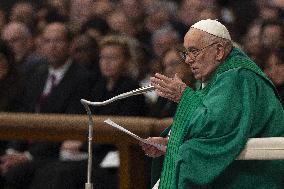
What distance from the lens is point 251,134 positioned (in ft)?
12.9

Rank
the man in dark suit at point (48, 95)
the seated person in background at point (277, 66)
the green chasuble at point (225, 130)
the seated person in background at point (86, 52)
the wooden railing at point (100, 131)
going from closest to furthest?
the green chasuble at point (225, 130), the wooden railing at point (100, 131), the seated person in background at point (277, 66), the man in dark suit at point (48, 95), the seated person in background at point (86, 52)

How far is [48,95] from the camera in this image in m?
6.59

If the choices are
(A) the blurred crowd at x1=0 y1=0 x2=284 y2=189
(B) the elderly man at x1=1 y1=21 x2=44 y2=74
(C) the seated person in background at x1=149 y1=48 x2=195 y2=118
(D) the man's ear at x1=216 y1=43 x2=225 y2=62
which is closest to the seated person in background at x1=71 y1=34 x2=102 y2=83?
(A) the blurred crowd at x1=0 y1=0 x2=284 y2=189

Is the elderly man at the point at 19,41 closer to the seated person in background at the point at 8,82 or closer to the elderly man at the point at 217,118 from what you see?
the seated person in background at the point at 8,82

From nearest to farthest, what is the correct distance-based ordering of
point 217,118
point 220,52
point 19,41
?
point 217,118, point 220,52, point 19,41

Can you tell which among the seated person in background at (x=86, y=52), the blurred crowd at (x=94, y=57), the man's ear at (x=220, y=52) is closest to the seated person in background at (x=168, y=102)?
the blurred crowd at (x=94, y=57)

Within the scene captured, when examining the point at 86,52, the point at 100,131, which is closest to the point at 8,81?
the point at 86,52

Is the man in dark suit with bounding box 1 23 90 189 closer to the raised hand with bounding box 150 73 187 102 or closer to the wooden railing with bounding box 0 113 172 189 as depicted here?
the wooden railing with bounding box 0 113 172 189

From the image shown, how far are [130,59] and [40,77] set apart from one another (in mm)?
797

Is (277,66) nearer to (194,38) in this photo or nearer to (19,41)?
(194,38)

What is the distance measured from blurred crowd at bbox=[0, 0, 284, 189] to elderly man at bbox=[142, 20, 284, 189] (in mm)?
1651

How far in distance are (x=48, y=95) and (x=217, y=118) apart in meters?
2.95

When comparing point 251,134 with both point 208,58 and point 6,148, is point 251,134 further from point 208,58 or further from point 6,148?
point 6,148

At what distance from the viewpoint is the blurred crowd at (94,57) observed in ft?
19.3
